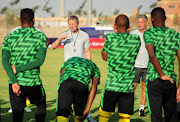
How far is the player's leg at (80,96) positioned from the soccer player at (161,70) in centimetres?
96

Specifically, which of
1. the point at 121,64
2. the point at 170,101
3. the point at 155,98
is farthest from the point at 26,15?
the point at 170,101

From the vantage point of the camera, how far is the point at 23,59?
465cm

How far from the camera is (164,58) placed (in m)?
4.68

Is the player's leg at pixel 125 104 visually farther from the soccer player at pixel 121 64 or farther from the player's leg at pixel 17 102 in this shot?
the player's leg at pixel 17 102

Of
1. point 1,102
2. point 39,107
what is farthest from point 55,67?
point 39,107

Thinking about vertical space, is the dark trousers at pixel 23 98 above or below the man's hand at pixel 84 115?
above

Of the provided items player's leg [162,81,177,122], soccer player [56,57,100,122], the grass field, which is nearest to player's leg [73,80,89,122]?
soccer player [56,57,100,122]

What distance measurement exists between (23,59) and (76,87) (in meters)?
0.87

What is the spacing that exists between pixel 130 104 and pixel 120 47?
0.89 metres

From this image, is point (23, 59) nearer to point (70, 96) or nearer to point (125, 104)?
point (70, 96)

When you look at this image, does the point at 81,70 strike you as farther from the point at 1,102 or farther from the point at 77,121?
the point at 1,102

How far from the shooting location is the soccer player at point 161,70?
467 centimetres

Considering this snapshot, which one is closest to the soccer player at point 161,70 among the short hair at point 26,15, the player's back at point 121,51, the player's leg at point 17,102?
the player's back at point 121,51

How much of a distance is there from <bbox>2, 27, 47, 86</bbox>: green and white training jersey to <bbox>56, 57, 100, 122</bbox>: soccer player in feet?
1.60
